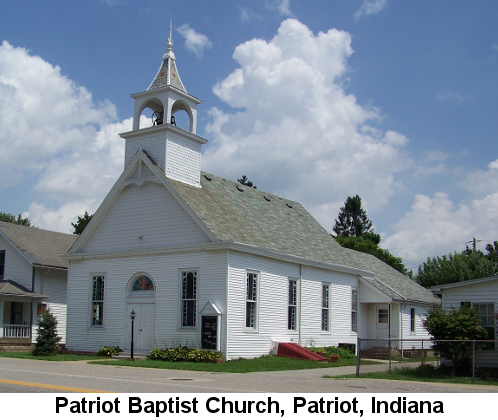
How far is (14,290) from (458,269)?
35.8 metres

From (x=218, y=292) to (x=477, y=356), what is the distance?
10.2 metres

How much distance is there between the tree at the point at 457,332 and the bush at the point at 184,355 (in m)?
8.55

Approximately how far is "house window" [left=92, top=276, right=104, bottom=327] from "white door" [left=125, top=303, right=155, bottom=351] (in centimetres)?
187

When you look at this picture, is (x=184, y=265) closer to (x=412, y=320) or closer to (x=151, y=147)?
(x=151, y=147)

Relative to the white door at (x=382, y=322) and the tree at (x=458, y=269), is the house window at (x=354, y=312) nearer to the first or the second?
the white door at (x=382, y=322)

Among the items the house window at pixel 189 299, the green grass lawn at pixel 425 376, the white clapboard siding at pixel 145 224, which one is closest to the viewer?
the green grass lawn at pixel 425 376

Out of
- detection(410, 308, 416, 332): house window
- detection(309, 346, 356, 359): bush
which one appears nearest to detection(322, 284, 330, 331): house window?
detection(309, 346, 356, 359): bush

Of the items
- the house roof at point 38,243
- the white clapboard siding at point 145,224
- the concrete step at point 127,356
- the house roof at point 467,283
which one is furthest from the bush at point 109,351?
the house roof at point 467,283

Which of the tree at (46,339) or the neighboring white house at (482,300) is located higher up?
the neighboring white house at (482,300)

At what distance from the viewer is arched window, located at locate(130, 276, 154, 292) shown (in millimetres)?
27141

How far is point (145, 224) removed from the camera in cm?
2756

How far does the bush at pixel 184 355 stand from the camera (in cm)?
2388

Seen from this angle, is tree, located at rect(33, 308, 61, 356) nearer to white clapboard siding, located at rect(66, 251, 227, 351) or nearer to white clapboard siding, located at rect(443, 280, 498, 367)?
white clapboard siding, located at rect(66, 251, 227, 351)

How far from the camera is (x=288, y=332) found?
28391 millimetres
